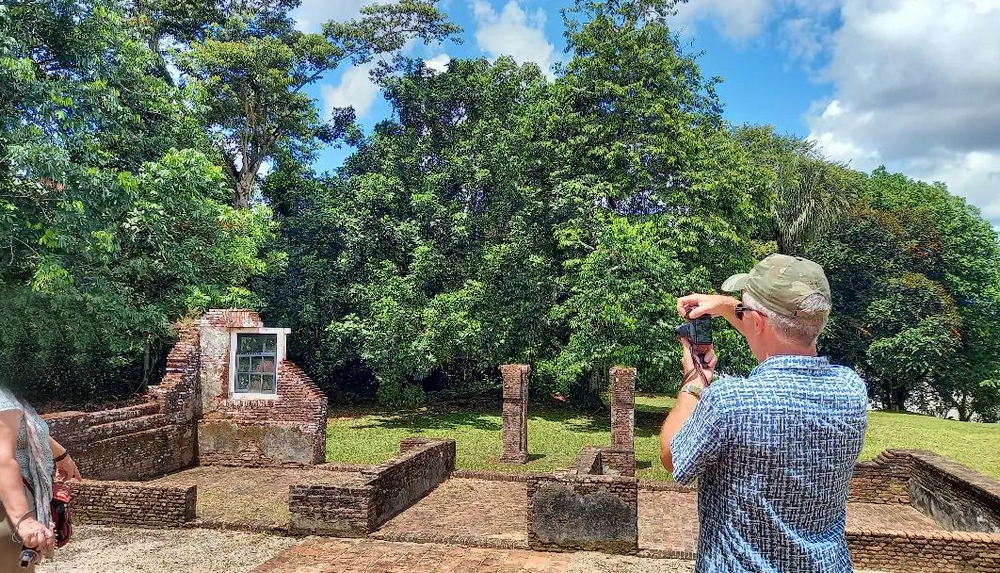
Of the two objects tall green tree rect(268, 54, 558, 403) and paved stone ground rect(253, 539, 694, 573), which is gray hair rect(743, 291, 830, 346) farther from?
tall green tree rect(268, 54, 558, 403)

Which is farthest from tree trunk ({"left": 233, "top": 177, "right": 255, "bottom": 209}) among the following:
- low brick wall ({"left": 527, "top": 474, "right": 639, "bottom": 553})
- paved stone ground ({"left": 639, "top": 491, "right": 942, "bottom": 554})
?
low brick wall ({"left": 527, "top": 474, "right": 639, "bottom": 553})

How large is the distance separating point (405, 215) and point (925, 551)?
17.4 m

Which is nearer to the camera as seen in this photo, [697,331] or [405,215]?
[697,331]

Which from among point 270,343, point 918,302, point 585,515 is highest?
point 918,302

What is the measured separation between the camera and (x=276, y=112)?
75.3 ft

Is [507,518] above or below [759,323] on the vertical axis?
below

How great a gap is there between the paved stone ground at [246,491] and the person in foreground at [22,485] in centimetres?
511

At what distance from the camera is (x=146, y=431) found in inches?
455

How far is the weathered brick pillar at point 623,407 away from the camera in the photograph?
12.8m

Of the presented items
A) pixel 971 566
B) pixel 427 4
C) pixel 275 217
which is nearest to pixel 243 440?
pixel 971 566

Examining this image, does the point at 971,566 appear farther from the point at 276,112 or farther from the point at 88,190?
the point at 276,112

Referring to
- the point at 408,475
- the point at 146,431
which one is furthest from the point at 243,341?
the point at 408,475

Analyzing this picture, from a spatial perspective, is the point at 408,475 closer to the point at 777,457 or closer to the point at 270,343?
the point at 270,343

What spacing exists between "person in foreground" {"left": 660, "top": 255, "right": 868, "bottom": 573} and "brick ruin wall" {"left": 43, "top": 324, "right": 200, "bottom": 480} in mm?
10246
